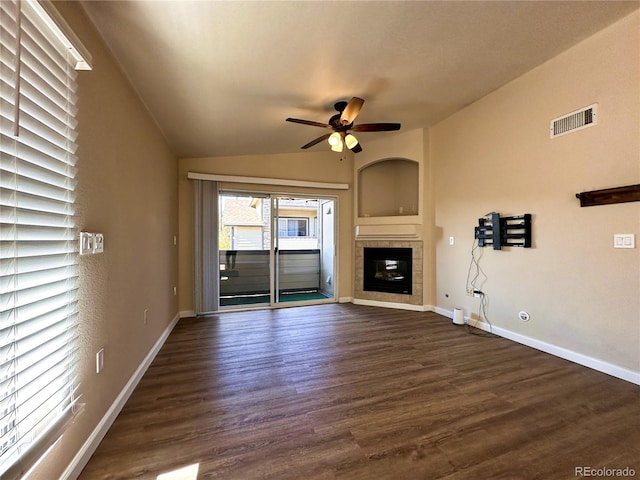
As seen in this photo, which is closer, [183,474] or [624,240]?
[183,474]

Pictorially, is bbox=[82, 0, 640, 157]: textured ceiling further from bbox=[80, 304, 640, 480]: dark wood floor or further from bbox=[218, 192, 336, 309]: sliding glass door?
bbox=[80, 304, 640, 480]: dark wood floor

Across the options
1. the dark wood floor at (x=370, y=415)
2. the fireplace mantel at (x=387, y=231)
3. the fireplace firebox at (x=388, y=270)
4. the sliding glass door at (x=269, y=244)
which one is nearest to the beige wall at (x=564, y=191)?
the dark wood floor at (x=370, y=415)

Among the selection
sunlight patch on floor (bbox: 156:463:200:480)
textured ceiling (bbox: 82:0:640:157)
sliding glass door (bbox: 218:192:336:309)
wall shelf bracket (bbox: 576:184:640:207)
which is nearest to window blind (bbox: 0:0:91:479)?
sunlight patch on floor (bbox: 156:463:200:480)

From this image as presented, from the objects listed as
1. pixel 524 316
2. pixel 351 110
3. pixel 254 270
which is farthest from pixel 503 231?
pixel 254 270

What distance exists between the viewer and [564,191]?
268 centimetres

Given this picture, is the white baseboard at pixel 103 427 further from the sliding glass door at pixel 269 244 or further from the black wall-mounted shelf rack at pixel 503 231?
the black wall-mounted shelf rack at pixel 503 231

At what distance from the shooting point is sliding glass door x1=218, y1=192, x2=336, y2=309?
452cm

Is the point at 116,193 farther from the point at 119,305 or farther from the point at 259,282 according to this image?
the point at 259,282

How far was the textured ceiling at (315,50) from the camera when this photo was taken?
67.2 inches

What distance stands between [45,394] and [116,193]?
1.23 m

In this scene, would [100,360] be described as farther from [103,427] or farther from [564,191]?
[564,191]

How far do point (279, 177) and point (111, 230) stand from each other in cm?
308

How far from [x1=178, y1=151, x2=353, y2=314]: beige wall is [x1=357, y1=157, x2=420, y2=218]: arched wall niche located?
1.00 ft

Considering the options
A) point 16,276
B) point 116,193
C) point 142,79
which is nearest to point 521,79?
point 142,79
